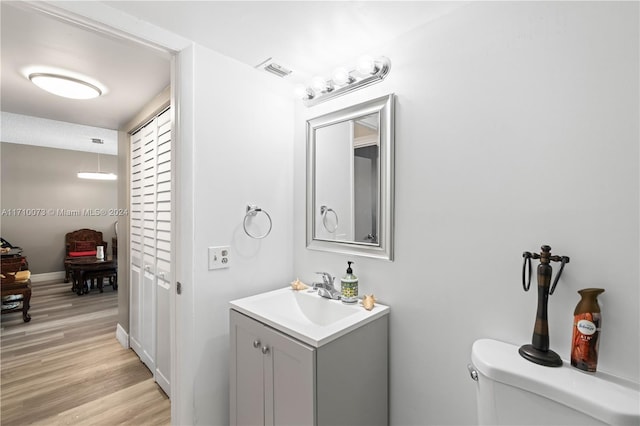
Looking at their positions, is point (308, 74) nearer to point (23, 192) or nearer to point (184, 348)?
point (184, 348)

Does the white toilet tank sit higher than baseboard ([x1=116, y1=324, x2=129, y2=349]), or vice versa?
the white toilet tank

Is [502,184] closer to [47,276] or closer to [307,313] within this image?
[307,313]

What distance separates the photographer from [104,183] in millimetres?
6023

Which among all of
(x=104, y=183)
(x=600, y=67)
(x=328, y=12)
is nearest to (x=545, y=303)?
(x=600, y=67)

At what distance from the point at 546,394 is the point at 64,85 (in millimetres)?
2810

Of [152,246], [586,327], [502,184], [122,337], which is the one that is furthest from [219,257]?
[122,337]

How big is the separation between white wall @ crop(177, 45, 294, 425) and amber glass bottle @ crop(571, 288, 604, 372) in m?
1.42

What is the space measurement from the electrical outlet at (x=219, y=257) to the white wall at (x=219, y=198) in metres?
0.03

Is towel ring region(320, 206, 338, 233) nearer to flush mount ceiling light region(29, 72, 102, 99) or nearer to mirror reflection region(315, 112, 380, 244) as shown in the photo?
mirror reflection region(315, 112, 380, 244)

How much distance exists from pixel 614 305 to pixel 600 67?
73 centimetres

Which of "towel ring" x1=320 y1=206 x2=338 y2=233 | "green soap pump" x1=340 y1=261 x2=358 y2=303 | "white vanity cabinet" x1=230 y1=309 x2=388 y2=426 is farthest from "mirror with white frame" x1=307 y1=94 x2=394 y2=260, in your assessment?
"white vanity cabinet" x1=230 y1=309 x2=388 y2=426

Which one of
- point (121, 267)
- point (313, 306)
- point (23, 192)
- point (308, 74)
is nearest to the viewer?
point (313, 306)

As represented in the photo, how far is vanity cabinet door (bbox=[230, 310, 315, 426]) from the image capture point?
112cm

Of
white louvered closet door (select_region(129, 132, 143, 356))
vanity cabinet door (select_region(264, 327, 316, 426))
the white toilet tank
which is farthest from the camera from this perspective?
white louvered closet door (select_region(129, 132, 143, 356))
